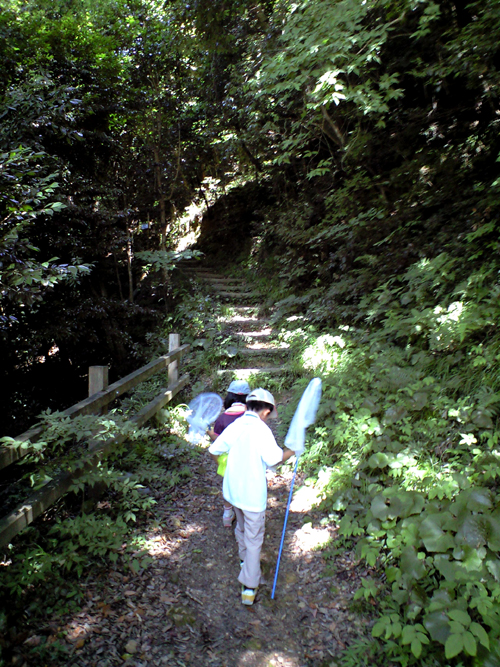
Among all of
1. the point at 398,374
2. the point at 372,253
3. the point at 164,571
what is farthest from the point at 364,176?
the point at 164,571

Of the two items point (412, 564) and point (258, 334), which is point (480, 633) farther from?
point (258, 334)

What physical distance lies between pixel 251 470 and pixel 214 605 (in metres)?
1.11

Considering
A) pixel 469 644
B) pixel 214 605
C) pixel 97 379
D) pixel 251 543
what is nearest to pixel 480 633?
pixel 469 644

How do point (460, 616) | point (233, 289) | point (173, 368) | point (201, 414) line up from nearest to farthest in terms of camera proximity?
point (460, 616)
point (201, 414)
point (173, 368)
point (233, 289)

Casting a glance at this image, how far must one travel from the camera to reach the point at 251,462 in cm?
297

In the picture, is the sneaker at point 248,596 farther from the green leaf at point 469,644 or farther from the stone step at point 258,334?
the stone step at point 258,334

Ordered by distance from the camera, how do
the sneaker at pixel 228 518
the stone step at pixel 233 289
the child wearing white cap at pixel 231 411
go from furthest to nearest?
the stone step at pixel 233 289 < the sneaker at pixel 228 518 < the child wearing white cap at pixel 231 411

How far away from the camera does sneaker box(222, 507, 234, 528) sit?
400 cm

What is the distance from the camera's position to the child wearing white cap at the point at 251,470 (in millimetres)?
2971

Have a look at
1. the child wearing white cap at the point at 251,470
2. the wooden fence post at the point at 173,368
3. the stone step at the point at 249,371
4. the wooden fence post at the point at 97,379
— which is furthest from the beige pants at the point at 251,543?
the stone step at the point at 249,371

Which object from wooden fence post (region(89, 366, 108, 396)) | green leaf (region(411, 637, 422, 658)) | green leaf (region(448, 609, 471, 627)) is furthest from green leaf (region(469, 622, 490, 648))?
wooden fence post (region(89, 366, 108, 396))

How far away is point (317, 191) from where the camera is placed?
1021 centimetres

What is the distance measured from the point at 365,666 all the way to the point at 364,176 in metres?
8.01

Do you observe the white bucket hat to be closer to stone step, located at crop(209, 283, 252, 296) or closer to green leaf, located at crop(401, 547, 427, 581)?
green leaf, located at crop(401, 547, 427, 581)
